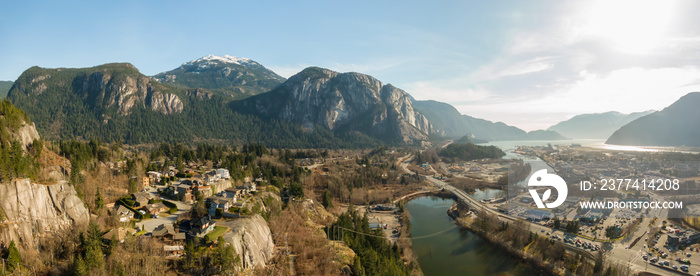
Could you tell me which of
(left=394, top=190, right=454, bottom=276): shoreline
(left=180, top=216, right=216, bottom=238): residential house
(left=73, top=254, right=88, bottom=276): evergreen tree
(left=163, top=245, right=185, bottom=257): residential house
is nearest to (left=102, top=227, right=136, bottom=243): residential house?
(left=163, top=245, right=185, bottom=257): residential house

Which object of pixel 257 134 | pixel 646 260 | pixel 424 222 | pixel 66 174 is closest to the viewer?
pixel 66 174

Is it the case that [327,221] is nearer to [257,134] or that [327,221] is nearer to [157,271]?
[157,271]

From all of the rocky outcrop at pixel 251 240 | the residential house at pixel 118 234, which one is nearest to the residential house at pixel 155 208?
the residential house at pixel 118 234

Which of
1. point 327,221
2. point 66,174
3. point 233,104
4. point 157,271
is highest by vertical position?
point 233,104

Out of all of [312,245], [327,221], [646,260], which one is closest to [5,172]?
[312,245]

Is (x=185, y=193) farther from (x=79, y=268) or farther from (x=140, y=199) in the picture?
(x=79, y=268)

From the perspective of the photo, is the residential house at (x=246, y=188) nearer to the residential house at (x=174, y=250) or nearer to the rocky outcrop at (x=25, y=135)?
the residential house at (x=174, y=250)
